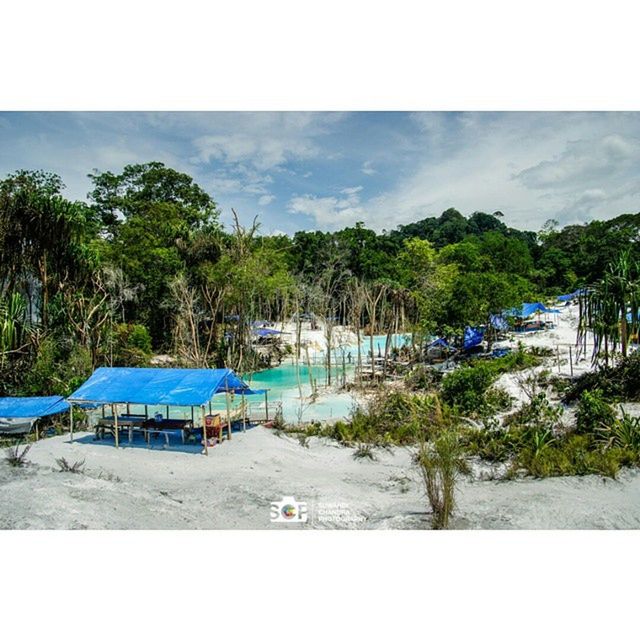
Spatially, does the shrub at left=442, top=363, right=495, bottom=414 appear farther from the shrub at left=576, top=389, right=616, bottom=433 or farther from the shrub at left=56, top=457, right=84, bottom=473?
the shrub at left=56, top=457, right=84, bottom=473

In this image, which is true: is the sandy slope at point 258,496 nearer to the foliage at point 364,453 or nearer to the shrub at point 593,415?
the foliage at point 364,453

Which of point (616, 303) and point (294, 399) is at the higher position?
point (616, 303)

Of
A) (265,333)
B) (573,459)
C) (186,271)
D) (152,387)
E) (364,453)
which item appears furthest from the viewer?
(265,333)

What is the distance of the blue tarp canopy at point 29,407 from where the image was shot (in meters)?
7.87

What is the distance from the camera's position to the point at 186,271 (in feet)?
53.5

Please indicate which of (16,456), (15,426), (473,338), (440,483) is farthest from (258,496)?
(473,338)

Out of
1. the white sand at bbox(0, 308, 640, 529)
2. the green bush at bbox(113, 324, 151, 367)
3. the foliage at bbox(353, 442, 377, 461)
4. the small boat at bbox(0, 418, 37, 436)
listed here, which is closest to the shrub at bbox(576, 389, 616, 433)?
the white sand at bbox(0, 308, 640, 529)

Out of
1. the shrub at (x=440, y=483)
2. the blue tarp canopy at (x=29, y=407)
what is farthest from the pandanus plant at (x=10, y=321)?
the shrub at (x=440, y=483)

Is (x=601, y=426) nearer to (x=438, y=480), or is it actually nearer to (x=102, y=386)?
(x=438, y=480)

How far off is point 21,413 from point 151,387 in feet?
7.00

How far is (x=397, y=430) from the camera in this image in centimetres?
850

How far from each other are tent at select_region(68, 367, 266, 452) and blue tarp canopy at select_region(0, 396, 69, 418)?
2.29 feet

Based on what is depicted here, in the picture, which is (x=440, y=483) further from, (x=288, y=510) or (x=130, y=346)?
(x=130, y=346)

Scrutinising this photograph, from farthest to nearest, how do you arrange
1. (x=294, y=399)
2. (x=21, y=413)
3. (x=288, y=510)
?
(x=294, y=399), (x=21, y=413), (x=288, y=510)
